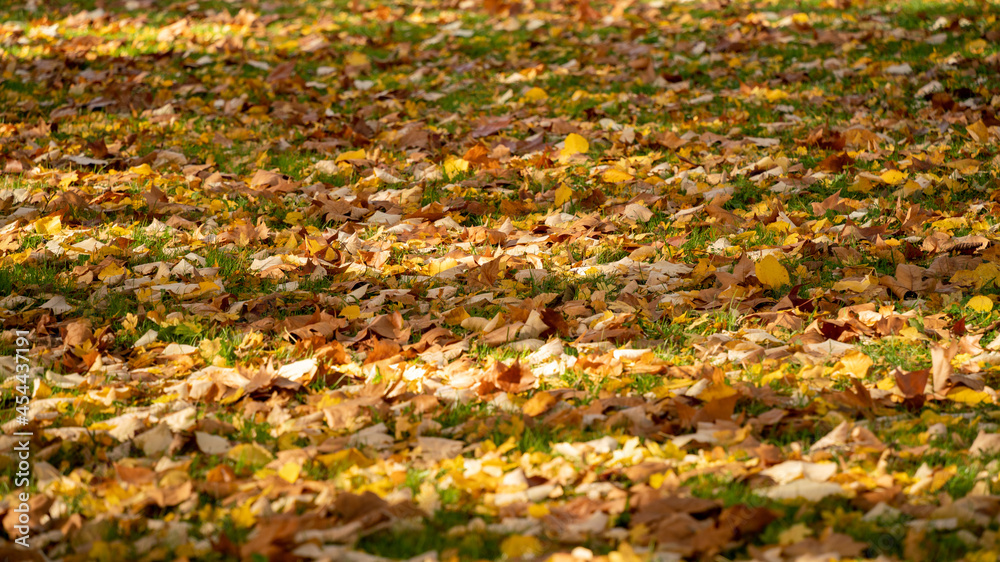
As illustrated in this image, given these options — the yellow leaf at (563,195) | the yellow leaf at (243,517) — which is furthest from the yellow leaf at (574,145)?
the yellow leaf at (243,517)

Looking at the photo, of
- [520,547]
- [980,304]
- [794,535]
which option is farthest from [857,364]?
[520,547]

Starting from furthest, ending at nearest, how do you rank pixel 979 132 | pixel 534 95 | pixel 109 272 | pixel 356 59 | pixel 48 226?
pixel 356 59
pixel 534 95
pixel 979 132
pixel 48 226
pixel 109 272

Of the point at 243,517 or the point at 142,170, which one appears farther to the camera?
the point at 142,170

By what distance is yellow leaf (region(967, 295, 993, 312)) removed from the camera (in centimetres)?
397

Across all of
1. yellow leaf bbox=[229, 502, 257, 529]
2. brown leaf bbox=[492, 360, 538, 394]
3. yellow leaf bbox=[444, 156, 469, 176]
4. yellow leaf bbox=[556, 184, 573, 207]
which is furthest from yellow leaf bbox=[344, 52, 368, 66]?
yellow leaf bbox=[229, 502, 257, 529]

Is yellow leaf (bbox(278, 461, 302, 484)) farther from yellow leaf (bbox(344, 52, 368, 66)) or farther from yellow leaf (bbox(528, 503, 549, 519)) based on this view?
yellow leaf (bbox(344, 52, 368, 66))

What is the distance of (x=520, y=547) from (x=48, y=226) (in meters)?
3.97

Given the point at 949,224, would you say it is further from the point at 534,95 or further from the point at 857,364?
the point at 534,95

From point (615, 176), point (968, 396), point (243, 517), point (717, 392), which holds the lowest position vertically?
point (615, 176)

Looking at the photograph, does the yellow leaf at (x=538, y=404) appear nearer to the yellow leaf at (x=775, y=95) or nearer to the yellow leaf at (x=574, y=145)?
the yellow leaf at (x=574, y=145)

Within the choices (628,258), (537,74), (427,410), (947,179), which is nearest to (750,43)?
(537,74)

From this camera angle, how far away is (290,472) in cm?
287

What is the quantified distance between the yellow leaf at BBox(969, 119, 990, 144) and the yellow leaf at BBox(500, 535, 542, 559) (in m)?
5.06

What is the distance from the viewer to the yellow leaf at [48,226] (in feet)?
17.1
